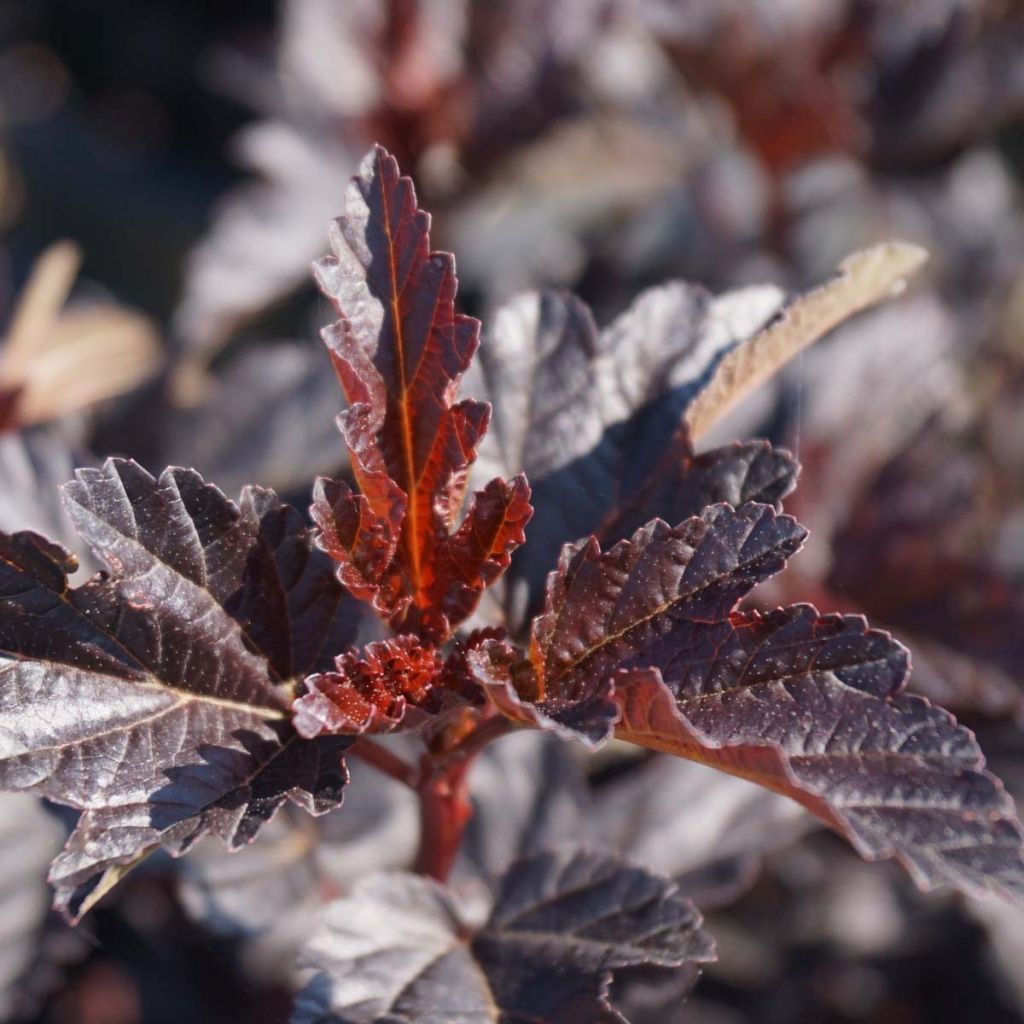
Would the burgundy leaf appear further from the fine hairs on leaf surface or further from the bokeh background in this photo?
the bokeh background

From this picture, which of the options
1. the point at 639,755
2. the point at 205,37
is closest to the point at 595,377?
the point at 639,755

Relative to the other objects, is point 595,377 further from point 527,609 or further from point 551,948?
point 551,948

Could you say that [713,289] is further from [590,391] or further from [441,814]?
[441,814]

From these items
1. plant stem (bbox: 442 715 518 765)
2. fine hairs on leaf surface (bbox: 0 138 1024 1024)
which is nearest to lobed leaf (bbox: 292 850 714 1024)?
fine hairs on leaf surface (bbox: 0 138 1024 1024)

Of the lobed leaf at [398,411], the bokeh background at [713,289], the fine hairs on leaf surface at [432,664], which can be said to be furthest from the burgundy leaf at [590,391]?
the bokeh background at [713,289]

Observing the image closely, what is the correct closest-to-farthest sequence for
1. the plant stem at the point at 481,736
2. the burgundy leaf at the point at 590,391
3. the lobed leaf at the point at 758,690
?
the lobed leaf at the point at 758,690 < the plant stem at the point at 481,736 < the burgundy leaf at the point at 590,391

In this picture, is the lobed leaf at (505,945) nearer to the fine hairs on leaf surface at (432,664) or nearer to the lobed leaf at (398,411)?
the fine hairs on leaf surface at (432,664)
